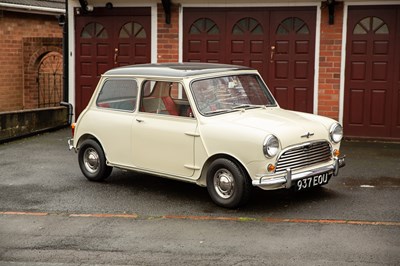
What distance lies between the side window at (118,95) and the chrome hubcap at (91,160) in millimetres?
641

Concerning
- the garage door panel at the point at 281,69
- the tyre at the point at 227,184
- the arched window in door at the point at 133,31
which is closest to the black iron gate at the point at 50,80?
the arched window in door at the point at 133,31

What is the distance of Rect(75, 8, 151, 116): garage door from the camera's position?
557 inches

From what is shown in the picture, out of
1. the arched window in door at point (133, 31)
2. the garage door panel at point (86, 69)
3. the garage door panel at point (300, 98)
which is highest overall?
the arched window in door at point (133, 31)

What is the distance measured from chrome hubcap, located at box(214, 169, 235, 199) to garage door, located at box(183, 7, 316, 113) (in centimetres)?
640

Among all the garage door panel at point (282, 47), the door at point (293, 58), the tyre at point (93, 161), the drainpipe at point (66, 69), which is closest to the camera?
the tyre at point (93, 161)

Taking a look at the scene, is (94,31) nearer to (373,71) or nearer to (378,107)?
(373,71)

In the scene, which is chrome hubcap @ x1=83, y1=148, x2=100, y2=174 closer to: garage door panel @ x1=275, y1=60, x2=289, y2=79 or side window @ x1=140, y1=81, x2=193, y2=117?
side window @ x1=140, y1=81, x2=193, y2=117

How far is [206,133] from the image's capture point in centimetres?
750

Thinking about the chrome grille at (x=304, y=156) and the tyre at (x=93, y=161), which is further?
the tyre at (x=93, y=161)

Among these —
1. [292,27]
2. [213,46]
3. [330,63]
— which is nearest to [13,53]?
[213,46]

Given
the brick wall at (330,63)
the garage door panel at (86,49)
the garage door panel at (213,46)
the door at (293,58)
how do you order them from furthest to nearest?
the garage door panel at (86,49) → the garage door panel at (213,46) → the door at (293,58) → the brick wall at (330,63)

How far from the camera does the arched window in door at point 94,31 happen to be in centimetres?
1443

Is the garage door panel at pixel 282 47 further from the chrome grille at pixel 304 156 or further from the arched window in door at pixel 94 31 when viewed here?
the chrome grille at pixel 304 156

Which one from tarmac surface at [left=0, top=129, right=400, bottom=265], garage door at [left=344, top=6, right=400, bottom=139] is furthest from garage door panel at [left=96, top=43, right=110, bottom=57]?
garage door at [left=344, top=6, right=400, bottom=139]
